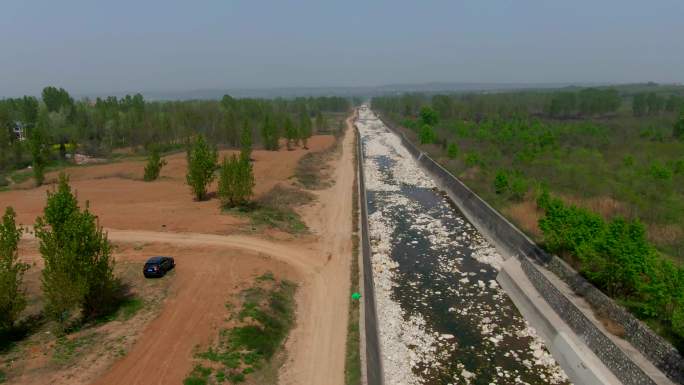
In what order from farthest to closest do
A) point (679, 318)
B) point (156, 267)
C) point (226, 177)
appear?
point (226, 177) → point (156, 267) → point (679, 318)

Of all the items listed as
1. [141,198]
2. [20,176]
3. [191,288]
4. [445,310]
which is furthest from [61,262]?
[20,176]

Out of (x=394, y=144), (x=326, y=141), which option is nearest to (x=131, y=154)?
(x=326, y=141)

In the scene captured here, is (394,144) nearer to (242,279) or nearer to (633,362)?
(242,279)

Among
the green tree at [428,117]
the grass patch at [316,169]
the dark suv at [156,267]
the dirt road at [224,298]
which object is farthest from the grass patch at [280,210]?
the green tree at [428,117]

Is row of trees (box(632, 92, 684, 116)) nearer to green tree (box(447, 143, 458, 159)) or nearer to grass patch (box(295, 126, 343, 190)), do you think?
green tree (box(447, 143, 458, 159))

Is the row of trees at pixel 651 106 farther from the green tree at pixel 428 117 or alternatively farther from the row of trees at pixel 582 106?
the green tree at pixel 428 117

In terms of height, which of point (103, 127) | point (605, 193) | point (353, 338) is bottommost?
point (353, 338)

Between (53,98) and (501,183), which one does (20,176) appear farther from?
(501,183)

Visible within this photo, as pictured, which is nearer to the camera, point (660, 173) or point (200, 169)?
point (200, 169)
